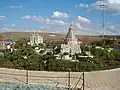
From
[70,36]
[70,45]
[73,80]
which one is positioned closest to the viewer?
[73,80]

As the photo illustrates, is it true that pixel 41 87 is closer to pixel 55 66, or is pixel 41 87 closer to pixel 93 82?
pixel 93 82

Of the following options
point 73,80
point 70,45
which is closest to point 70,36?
point 70,45

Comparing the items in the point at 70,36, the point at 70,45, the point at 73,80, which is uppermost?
the point at 70,36

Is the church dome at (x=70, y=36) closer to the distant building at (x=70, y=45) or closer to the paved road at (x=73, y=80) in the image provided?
the distant building at (x=70, y=45)

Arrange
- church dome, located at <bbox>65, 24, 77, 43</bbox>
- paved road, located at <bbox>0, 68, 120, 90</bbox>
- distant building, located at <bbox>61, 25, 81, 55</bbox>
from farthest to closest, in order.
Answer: church dome, located at <bbox>65, 24, 77, 43</bbox>, distant building, located at <bbox>61, 25, 81, 55</bbox>, paved road, located at <bbox>0, 68, 120, 90</bbox>

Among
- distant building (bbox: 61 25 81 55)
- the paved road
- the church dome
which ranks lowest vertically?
the paved road

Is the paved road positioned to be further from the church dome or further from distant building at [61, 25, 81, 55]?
the church dome

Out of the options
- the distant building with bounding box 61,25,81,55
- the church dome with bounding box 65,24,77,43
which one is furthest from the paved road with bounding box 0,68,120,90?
the church dome with bounding box 65,24,77,43

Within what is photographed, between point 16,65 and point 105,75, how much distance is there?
25.9 feet

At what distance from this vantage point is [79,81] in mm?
13172

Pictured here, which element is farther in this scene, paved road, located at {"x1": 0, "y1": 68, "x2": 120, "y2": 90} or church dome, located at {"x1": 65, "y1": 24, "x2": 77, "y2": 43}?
church dome, located at {"x1": 65, "y1": 24, "x2": 77, "y2": 43}

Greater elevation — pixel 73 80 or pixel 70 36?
pixel 70 36

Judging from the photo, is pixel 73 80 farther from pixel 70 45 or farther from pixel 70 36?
pixel 70 36

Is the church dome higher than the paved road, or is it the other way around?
the church dome
